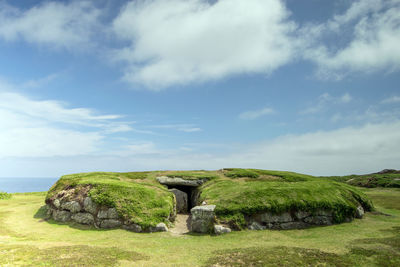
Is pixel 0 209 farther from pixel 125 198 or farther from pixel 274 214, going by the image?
pixel 274 214

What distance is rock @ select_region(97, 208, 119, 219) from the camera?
26828 millimetres

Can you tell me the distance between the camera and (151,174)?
151ft

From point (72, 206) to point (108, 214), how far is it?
6282 millimetres

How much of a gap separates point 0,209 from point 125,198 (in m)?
24.9

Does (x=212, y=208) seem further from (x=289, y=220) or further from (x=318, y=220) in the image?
(x=318, y=220)

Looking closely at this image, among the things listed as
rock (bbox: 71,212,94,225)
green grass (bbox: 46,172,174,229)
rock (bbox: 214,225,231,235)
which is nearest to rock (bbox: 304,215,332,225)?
rock (bbox: 214,225,231,235)

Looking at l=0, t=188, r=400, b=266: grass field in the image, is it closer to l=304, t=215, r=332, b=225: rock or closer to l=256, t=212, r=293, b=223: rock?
l=304, t=215, r=332, b=225: rock

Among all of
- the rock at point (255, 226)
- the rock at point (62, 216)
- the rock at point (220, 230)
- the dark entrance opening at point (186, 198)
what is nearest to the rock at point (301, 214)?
the rock at point (255, 226)

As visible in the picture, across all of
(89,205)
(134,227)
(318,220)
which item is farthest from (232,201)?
(89,205)

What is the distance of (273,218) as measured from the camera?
84.0 feet

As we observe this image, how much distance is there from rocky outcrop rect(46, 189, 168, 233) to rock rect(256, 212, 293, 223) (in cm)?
1102

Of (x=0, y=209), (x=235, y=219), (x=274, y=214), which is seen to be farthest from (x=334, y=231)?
(x=0, y=209)

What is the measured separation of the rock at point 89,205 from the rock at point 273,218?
20118 mm

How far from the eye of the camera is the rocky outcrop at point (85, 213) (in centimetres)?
2592
